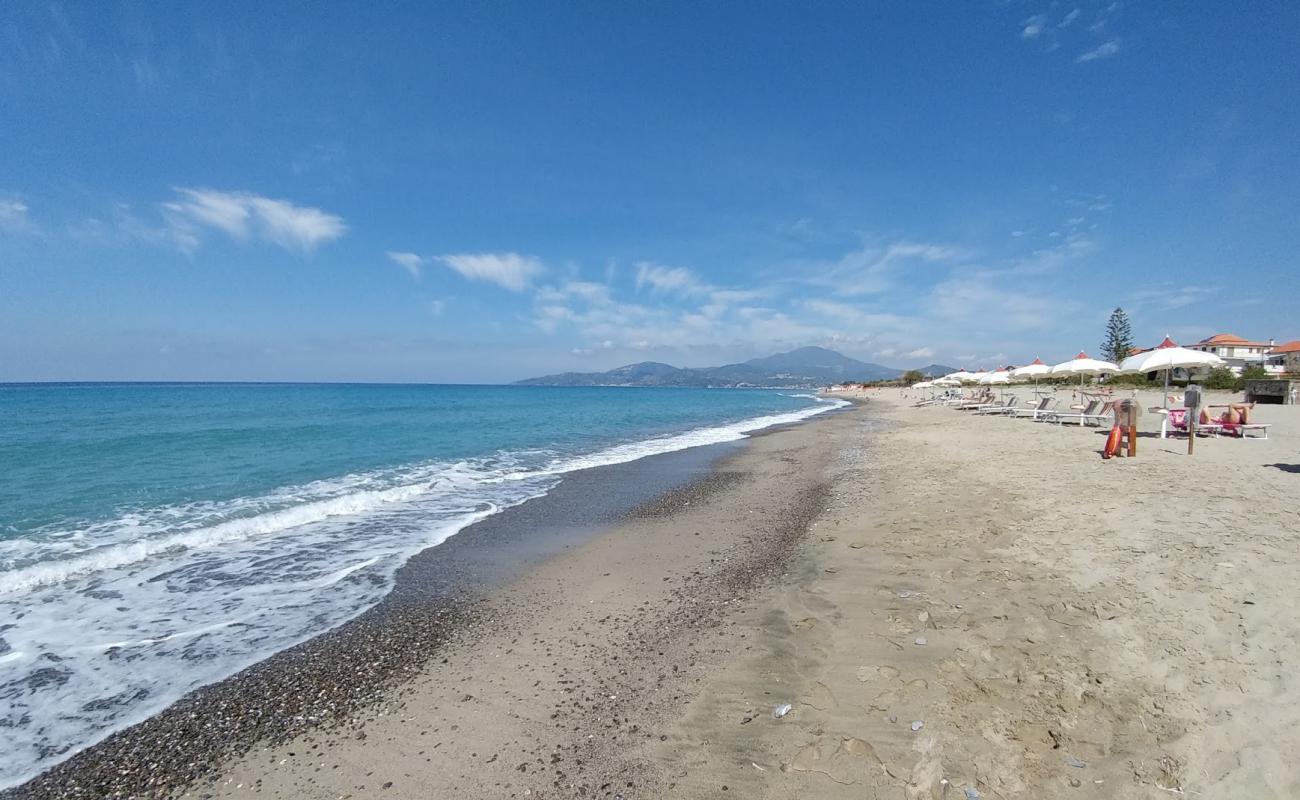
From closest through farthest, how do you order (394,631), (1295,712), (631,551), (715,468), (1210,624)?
1. (1295,712)
2. (1210,624)
3. (394,631)
4. (631,551)
5. (715,468)

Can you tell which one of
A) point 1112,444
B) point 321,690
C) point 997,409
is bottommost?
point 321,690

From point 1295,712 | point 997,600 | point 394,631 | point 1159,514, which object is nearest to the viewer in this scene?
point 1295,712

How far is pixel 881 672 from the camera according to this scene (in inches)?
156

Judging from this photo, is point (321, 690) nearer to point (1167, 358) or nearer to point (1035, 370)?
point (1167, 358)

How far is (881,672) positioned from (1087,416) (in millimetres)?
20555

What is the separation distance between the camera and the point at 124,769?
136 inches

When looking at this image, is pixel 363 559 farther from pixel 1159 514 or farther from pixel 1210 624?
pixel 1159 514

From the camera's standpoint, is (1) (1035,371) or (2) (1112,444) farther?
(1) (1035,371)

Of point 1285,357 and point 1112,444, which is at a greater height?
point 1285,357

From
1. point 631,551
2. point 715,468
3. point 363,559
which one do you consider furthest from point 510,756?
point 715,468

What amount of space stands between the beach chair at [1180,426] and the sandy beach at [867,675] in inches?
336

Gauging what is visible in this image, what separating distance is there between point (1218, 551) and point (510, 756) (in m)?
7.34

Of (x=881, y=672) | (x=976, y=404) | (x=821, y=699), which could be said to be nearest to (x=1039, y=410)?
(x=976, y=404)

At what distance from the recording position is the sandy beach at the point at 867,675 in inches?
119
